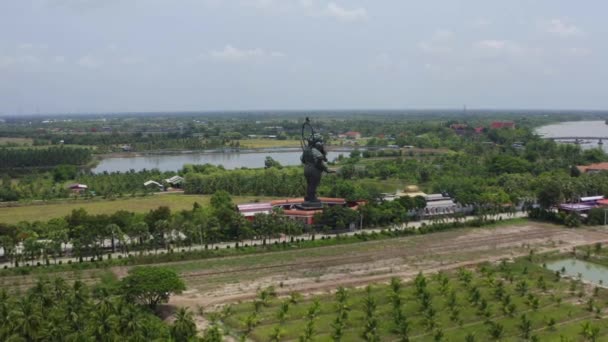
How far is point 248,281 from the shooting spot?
34625 millimetres

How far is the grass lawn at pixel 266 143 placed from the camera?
458 ft

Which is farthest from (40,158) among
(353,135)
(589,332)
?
(589,332)

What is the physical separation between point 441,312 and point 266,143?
121 meters

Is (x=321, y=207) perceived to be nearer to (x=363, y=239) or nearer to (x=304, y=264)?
(x=363, y=239)

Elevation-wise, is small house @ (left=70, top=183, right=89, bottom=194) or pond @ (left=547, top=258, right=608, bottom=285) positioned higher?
small house @ (left=70, top=183, right=89, bottom=194)

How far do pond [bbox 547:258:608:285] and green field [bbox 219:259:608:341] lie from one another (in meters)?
2.62

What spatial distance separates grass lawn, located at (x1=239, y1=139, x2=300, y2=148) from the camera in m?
139

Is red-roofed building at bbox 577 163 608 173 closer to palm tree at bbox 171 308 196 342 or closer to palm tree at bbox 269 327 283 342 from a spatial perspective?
palm tree at bbox 269 327 283 342

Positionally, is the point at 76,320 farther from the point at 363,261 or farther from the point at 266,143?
the point at 266,143

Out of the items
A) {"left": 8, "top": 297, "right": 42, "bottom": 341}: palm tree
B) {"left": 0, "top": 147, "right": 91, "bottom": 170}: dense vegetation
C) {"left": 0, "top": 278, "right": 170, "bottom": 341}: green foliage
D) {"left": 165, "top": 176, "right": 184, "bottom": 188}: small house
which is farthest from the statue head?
{"left": 0, "top": 147, "right": 91, "bottom": 170}: dense vegetation

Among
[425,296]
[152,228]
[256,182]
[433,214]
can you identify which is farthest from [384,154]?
[425,296]

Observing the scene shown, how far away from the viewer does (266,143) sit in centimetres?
14712

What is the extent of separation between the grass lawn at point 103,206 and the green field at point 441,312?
1326 inches

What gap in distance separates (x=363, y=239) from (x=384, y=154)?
220 feet
